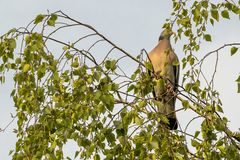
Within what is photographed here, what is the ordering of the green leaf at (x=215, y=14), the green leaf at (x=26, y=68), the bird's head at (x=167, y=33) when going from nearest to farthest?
the green leaf at (x=26, y=68) < the green leaf at (x=215, y=14) < the bird's head at (x=167, y=33)

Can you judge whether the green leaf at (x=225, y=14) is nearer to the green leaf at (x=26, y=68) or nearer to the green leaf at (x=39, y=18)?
the green leaf at (x=39, y=18)

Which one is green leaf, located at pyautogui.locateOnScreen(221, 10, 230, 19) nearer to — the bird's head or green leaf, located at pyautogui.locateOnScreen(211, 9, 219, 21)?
green leaf, located at pyautogui.locateOnScreen(211, 9, 219, 21)

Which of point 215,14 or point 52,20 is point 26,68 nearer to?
point 52,20

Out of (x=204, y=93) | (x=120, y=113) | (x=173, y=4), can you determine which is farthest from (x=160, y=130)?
(x=173, y=4)

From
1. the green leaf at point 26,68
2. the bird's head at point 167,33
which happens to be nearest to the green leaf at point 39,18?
the green leaf at point 26,68

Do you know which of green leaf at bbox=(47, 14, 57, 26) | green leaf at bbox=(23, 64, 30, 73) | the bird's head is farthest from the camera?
the bird's head

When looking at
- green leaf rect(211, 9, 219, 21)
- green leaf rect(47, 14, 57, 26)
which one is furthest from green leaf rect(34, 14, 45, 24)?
green leaf rect(211, 9, 219, 21)

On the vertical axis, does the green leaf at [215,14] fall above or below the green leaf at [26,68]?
above

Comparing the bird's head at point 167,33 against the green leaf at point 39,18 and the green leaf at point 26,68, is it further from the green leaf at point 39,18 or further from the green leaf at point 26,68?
the green leaf at point 26,68

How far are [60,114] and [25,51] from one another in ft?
1.45

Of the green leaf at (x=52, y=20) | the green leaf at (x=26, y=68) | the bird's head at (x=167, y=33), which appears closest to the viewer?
the green leaf at (x=26, y=68)

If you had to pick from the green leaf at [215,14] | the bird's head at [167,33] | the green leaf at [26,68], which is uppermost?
the bird's head at [167,33]

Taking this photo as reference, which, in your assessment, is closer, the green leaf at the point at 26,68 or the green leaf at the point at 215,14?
the green leaf at the point at 26,68

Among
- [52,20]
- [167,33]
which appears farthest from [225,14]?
[167,33]
